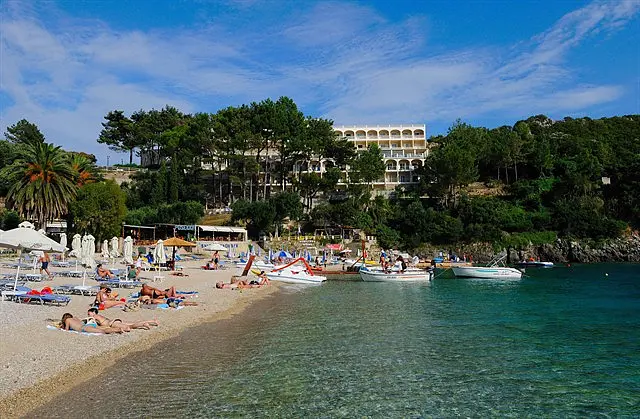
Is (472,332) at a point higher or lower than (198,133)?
lower

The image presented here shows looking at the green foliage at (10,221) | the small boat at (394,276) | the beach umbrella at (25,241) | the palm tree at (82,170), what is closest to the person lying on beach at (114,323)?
the beach umbrella at (25,241)

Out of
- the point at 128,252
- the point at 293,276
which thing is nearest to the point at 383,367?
the point at 128,252

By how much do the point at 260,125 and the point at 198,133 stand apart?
28.2ft

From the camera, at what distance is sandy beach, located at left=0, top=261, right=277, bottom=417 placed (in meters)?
8.32

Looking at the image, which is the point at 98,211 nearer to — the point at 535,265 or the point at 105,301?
the point at 105,301

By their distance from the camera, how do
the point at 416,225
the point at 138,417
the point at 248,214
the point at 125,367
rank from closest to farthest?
the point at 138,417 < the point at 125,367 < the point at 248,214 < the point at 416,225

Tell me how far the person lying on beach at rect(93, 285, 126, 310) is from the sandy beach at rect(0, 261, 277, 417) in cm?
21

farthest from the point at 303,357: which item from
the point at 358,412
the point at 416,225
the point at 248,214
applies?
the point at 416,225

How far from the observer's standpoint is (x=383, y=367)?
11.1 meters

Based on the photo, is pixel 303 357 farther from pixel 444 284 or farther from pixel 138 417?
pixel 444 284

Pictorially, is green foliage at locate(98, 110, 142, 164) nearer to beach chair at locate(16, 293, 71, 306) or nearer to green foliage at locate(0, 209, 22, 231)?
green foliage at locate(0, 209, 22, 231)

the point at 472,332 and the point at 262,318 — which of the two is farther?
the point at 262,318

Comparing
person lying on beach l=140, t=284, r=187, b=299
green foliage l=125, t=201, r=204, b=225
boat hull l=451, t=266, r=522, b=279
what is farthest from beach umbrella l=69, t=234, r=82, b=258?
boat hull l=451, t=266, r=522, b=279

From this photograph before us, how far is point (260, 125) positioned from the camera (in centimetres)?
6431
